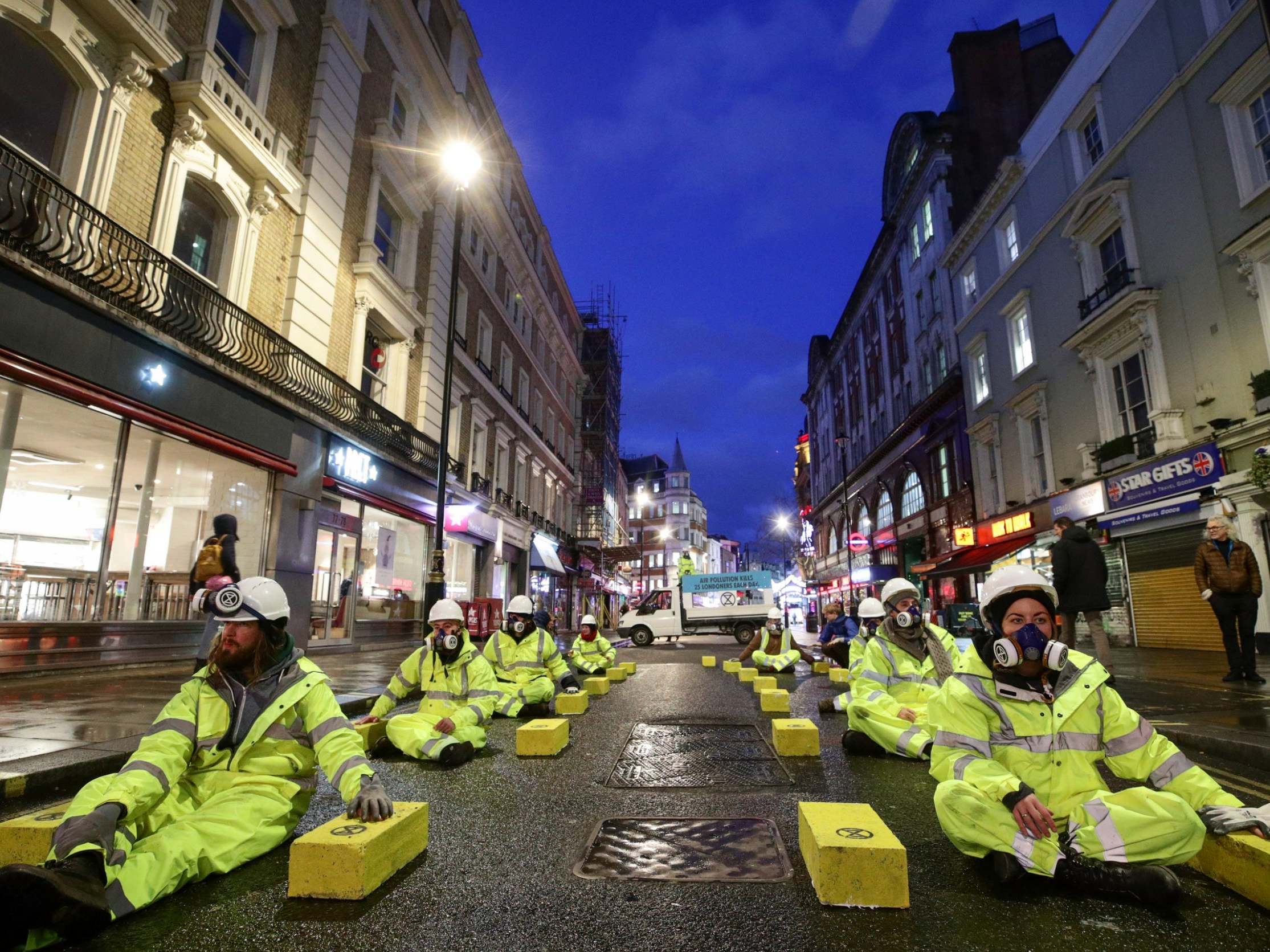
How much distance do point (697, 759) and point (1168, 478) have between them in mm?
14429

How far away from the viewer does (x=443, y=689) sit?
643 cm

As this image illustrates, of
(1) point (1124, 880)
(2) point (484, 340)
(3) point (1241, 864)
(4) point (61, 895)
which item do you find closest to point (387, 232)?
(2) point (484, 340)

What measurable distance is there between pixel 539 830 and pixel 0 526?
923 cm

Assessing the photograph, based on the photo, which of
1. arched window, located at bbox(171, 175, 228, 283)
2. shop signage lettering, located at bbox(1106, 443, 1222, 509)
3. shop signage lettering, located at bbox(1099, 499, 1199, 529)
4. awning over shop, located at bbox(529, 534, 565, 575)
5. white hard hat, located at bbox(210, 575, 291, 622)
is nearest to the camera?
white hard hat, located at bbox(210, 575, 291, 622)

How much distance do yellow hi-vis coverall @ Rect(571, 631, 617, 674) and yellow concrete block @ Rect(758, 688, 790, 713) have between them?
234 inches

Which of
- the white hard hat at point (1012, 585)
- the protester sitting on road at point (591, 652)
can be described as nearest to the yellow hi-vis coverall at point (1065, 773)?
the white hard hat at point (1012, 585)

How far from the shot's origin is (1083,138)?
64.5ft

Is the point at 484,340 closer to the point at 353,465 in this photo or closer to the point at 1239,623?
the point at 353,465

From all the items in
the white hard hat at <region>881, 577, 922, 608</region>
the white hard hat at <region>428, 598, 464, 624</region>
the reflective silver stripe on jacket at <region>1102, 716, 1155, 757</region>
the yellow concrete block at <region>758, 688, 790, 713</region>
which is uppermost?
the white hard hat at <region>881, 577, 922, 608</region>

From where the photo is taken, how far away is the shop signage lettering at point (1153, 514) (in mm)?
14227

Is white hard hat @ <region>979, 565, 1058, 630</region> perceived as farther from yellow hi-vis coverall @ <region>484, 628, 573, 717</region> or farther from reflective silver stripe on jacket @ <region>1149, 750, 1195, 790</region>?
yellow hi-vis coverall @ <region>484, 628, 573, 717</region>

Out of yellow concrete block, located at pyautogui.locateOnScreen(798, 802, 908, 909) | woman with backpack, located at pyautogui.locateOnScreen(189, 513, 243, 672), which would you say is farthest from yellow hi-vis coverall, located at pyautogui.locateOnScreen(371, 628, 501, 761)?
yellow concrete block, located at pyautogui.locateOnScreen(798, 802, 908, 909)

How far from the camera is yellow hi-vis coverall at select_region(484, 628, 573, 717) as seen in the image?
8.39 meters

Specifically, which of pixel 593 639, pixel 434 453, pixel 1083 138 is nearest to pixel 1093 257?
pixel 1083 138
